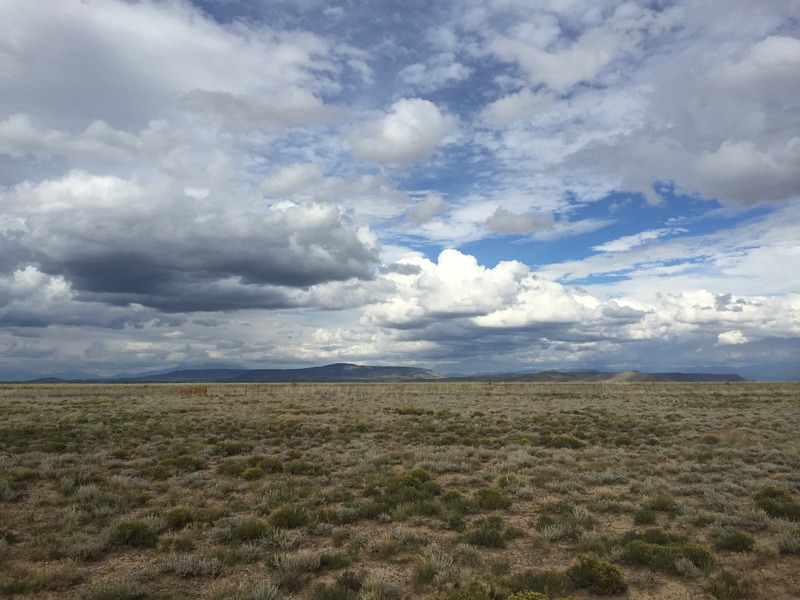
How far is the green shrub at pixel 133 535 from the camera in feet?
33.6

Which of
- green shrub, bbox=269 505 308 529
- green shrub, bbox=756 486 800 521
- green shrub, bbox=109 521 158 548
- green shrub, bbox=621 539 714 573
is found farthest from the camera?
green shrub, bbox=756 486 800 521

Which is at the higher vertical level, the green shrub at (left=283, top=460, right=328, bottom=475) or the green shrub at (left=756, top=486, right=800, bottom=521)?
the green shrub at (left=283, top=460, right=328, bottom=475)

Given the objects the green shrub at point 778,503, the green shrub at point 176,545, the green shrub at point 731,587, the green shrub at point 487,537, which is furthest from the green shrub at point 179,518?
the green shrub at point 778,503

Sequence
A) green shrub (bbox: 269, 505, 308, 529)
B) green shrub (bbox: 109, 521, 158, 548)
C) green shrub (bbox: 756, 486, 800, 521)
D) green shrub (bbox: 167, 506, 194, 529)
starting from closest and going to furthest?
1. green shrub (bbox: 109, 521, 158, 548)
2. green shrub (bbox: 167, 506, 194, 529)
3. green shrub (bbox: 269, 505, 308, 529)
4. green shrub (bbox: 756, 486, 800, 521)

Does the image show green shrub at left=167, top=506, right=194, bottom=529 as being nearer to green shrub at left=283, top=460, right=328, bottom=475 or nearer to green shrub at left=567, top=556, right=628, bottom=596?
green shrub at left=283, top=460, right=328, bottom=475

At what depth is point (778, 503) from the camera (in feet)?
40.1

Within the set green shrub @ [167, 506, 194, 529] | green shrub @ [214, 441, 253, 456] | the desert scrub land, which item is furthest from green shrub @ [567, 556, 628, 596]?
green shrub @ [214, 441, 253, 456]

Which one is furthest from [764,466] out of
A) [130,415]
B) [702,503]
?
[130,415]

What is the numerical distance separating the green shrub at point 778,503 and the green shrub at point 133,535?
14624 millimetres

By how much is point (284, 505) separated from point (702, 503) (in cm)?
1149

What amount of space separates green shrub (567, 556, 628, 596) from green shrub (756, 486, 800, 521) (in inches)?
245

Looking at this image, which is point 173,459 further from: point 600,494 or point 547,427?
point 547,427

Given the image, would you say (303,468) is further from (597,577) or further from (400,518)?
(597,577)

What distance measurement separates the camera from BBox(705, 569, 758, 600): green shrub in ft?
25.8
